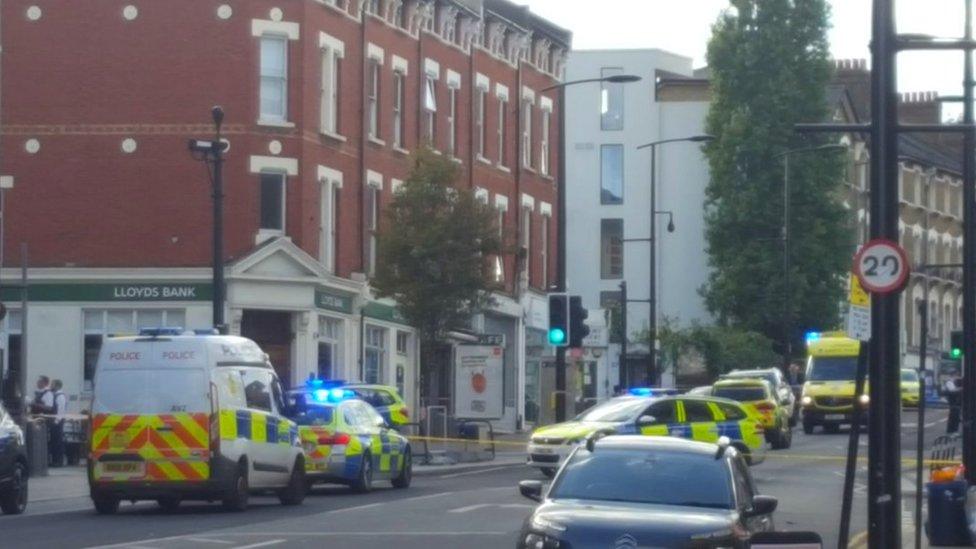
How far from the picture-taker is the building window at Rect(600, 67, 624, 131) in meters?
90.2

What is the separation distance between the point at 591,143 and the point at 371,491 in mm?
60783

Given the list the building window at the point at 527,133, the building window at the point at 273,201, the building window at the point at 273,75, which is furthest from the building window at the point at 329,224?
the building window at the point at 527,133

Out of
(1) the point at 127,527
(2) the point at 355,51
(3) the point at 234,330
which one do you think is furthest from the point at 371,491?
(2) the point at 355,51

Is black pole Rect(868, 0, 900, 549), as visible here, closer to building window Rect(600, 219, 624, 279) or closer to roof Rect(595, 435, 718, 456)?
roof Rect(595, 435, 718, 456)

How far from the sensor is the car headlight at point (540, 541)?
13711 millimetres

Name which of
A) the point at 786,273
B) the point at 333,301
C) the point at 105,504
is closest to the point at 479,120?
the point at 333,301

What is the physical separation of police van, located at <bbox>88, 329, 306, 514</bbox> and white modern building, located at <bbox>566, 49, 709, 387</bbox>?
63.1 m

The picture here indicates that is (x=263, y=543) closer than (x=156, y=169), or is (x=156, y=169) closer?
(x=263, y=543)

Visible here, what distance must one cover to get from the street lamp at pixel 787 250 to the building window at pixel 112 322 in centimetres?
2970

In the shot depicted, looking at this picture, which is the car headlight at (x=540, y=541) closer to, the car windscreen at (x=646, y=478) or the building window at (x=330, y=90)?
the car windscreen at (x=646, y=478)

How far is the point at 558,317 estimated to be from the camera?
121ft

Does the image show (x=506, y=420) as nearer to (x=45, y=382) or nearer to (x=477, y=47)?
(x=477, y=47)

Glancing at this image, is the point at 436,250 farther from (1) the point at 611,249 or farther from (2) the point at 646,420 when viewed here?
(1) the point at 611,249

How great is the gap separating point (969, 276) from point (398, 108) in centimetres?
2789
